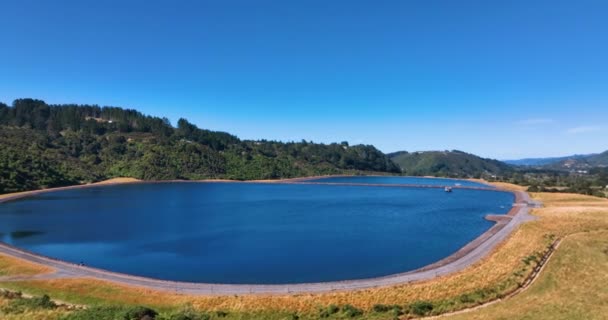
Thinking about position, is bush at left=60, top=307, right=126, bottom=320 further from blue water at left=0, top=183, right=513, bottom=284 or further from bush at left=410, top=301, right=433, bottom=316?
bush at left=410, top=301, right=433, bottom=316

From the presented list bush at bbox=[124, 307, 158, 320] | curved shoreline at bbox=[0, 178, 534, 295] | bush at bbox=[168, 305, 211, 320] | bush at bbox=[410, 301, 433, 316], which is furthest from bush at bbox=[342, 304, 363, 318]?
bush at bbox=[124, 307, 158, 320]

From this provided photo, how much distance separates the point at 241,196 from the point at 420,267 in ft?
281

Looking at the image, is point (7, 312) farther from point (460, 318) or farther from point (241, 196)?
point (241, 196)

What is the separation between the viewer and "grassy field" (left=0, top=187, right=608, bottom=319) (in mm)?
29172

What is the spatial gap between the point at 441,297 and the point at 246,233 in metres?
38.8

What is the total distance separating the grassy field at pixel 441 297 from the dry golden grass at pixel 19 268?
0.96 metres

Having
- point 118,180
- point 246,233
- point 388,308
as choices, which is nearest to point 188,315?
point 388,308

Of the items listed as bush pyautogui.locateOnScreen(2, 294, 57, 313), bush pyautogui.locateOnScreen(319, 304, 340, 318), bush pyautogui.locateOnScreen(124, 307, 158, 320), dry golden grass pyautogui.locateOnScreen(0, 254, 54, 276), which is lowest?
bush pyautogui.locateOnScreen(319, 304, 340, 318)

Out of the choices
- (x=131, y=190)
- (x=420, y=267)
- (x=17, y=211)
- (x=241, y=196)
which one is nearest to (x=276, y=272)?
(x=420, y=267)

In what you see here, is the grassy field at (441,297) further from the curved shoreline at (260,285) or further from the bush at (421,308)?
the curved shoreline at (260,285)

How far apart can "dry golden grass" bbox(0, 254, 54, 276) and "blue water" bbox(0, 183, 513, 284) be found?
17.0ft

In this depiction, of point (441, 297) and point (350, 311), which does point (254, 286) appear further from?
point (441, 297)

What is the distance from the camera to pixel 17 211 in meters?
86.8

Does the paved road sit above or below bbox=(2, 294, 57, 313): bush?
below
